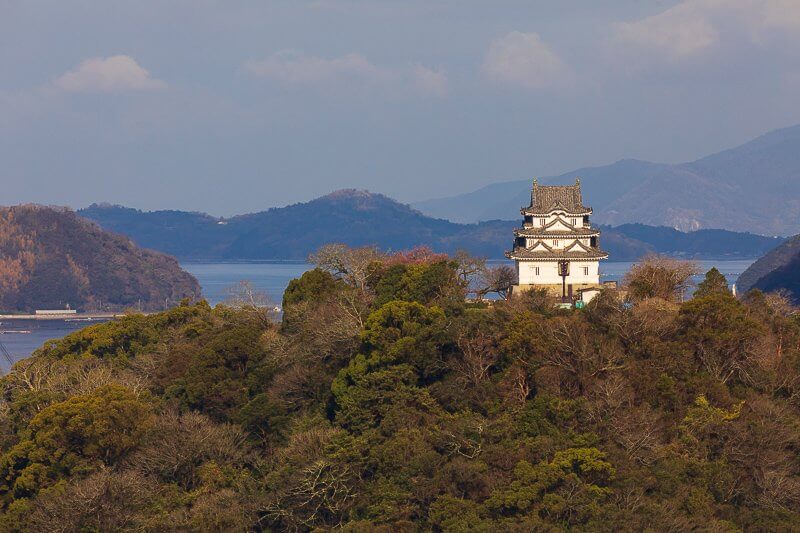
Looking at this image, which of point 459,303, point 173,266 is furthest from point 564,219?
point 173,266

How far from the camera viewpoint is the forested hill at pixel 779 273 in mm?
121250

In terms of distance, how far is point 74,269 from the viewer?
178 m

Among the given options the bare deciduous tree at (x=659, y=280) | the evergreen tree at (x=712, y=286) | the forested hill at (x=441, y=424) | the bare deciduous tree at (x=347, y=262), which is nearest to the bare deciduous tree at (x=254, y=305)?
the bare deciduous tree at (x=347, y=262)

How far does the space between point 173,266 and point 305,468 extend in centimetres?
15638

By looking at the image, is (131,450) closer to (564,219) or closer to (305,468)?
(305,468)

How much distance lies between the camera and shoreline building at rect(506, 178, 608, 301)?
43875mm

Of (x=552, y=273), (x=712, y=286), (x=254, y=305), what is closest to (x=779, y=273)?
(x=552, y=273)

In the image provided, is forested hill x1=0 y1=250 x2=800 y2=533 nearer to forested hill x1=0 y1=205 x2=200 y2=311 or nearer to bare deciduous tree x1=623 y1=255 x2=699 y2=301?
bare deciduous tree x1=623 y1=255 x2=699 y2=301

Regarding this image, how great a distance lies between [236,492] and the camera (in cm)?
3231

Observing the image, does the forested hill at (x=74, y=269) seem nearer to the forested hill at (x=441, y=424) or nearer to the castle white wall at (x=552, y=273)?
the castle white wall at (x=552, y=273)

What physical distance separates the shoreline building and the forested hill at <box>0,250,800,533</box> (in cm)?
408

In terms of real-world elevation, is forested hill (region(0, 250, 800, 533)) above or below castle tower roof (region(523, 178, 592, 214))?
below

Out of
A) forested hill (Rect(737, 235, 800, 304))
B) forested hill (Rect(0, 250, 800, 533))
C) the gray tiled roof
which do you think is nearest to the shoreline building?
the gray tiled roof

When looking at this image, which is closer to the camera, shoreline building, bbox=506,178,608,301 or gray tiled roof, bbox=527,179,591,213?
shoreline building, bbox=506,178,608,301
